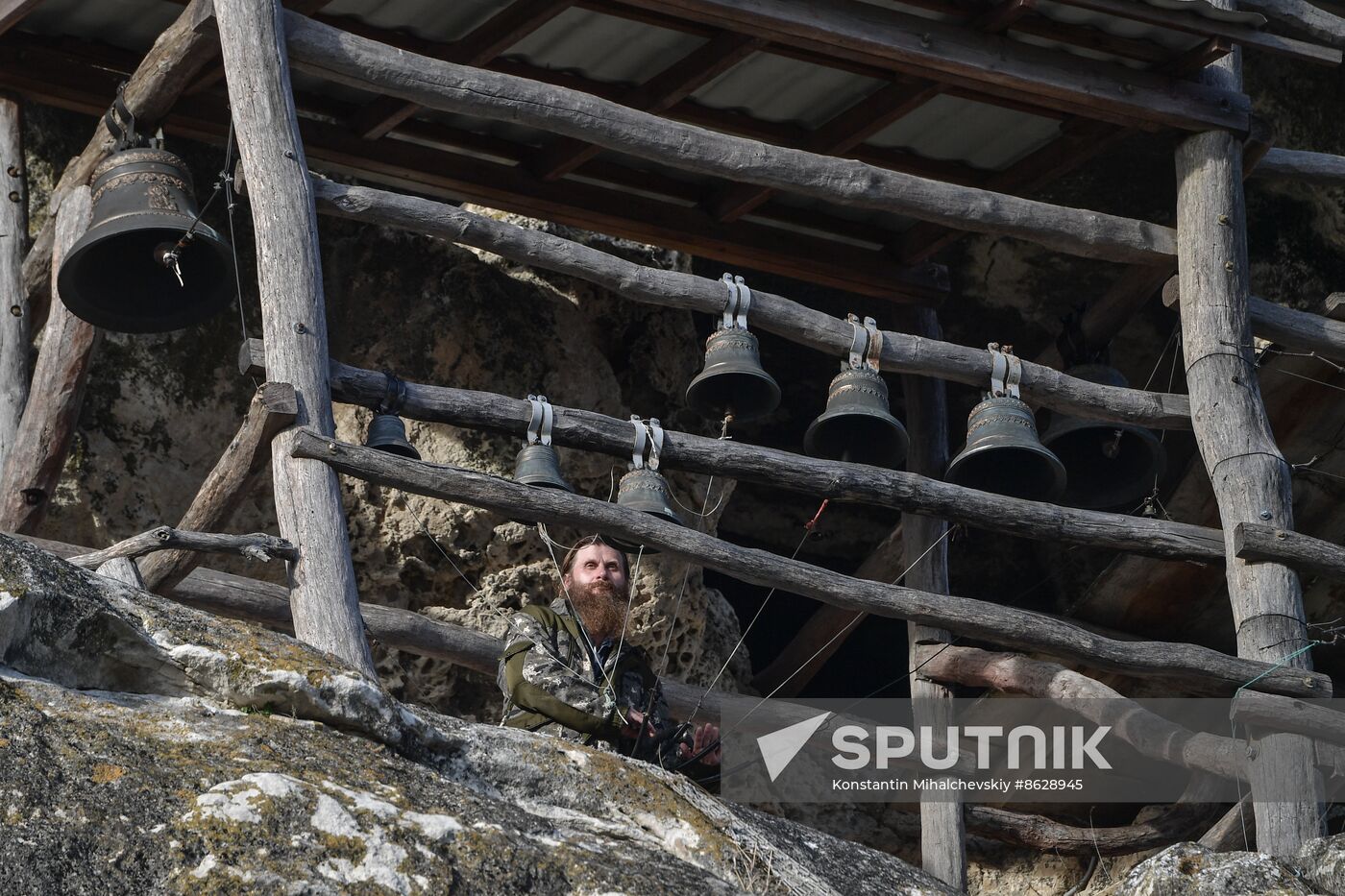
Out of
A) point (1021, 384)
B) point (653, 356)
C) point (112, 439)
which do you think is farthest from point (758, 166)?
point (112, 439)

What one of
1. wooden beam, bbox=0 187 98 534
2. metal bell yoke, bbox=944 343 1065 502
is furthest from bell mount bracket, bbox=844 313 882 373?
wooden beam, bbox=0 187 98 534

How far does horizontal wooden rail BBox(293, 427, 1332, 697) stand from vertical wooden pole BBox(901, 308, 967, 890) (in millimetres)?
553

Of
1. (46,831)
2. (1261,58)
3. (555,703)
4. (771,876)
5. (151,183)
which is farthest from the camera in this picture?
(1261,58)

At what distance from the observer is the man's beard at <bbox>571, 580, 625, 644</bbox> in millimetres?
6410

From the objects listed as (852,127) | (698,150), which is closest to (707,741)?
(698,150)

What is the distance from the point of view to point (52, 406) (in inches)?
273

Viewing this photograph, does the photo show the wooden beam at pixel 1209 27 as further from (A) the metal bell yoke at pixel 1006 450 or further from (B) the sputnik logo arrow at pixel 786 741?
(B) the sputnik logo arrow at pixel 786 741

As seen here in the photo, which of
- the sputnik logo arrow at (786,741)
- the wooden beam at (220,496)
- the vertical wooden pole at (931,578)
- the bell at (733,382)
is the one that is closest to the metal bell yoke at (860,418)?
the bell at (733,382)

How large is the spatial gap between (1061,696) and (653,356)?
8.82 feet

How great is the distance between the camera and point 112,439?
311 inches

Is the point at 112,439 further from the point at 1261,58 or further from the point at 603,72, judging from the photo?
the point at 1261,58

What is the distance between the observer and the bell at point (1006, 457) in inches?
272

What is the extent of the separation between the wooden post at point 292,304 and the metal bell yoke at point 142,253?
304mm

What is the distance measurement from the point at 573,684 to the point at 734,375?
154cm
